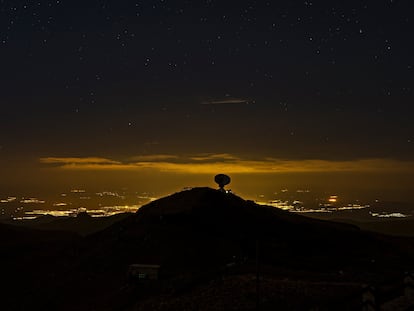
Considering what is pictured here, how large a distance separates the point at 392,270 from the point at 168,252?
18662 mm

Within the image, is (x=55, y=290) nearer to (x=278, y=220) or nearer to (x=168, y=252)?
(x=168, y=252)

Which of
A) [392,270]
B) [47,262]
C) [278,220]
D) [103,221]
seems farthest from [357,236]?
[103,221]

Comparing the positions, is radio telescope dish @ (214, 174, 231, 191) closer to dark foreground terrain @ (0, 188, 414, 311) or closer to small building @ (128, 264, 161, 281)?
dark foreground terrain @ (0, 188, 414, 311)

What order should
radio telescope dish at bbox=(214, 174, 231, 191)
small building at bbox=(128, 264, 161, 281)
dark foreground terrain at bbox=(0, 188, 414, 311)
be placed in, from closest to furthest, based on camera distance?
dark foreground terrain at bbox=(0, 188, 414, 311), small building at bbox=(128, 264, 161, 281), radio telescope dish at bbox=(214, 174, 231, 191)

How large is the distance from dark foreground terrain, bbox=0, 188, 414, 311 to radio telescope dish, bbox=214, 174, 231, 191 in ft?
5.70

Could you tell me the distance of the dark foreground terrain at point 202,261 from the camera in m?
25.5

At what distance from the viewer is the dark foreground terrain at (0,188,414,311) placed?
25.5 m

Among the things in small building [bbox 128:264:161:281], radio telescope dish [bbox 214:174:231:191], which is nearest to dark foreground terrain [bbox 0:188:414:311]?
small building [bbox 128:264:161:281]

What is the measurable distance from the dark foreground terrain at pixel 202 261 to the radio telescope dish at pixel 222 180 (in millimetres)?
1737

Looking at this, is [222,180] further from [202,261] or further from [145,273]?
[145,273]

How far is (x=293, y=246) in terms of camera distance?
4488 centimetres

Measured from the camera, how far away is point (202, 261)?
4003 centimetres

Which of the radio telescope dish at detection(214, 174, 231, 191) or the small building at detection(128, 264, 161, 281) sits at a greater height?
the radio telescope dish at detection(214, 174, 231, 191)

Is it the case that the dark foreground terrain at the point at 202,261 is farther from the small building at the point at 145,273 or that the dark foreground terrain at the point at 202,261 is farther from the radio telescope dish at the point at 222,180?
the radio telescope dish at the point at 222,180
